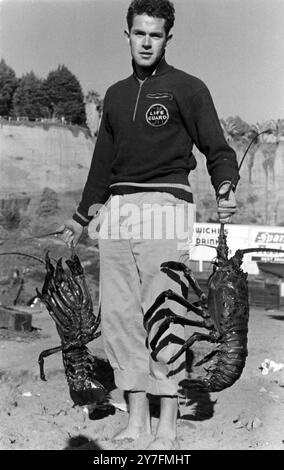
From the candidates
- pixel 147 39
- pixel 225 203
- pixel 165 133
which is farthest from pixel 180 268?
pixel 147 39

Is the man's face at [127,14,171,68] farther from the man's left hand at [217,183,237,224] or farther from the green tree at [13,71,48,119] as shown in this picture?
the green tree at [13,71,48,119]

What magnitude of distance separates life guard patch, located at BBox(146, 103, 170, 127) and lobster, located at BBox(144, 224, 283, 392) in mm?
726

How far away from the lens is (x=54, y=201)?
3164 centimetres

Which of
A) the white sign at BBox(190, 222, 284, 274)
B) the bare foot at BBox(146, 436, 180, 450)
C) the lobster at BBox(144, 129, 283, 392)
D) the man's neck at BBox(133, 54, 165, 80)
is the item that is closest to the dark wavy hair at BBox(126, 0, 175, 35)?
the man's neck at BBox(133, 54, 165, 80)

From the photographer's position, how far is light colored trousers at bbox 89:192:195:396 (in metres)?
3.72

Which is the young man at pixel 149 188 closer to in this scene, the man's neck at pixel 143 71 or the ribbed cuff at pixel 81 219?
the man's neck at pixel 143 71

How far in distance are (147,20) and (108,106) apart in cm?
56

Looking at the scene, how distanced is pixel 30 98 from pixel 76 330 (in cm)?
3349

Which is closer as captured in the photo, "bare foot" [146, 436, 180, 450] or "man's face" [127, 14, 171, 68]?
"bare foot" [146, 436, 180, 450]

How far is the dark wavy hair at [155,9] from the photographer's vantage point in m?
3.67

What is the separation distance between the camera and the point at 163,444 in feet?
11.8

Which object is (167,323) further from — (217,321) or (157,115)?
(157,115)

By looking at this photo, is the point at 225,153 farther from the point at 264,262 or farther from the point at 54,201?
the point at 54,201

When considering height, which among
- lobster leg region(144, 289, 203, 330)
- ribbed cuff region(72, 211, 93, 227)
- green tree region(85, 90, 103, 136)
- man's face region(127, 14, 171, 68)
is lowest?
lobster leg region(144, 289, 203, 330)
